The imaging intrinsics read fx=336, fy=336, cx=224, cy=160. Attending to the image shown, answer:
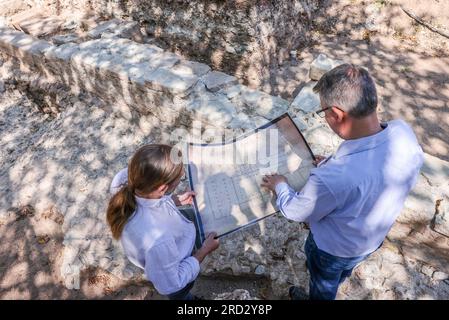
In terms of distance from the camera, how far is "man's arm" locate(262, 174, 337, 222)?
158 cm

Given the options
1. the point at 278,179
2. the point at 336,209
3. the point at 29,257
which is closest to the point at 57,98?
the point at 29,257

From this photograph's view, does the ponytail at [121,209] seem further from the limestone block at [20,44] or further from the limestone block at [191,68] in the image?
the limestone block at [20,44]

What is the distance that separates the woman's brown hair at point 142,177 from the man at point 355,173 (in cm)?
57

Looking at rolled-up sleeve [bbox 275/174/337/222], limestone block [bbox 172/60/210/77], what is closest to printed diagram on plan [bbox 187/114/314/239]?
rolled-up sleeve [bbox 275/174/337/222]

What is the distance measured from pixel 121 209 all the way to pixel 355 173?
1173 mm

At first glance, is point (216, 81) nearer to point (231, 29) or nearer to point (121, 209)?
point (231, 29)

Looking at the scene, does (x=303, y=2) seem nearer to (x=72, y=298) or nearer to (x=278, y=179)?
(x=278, y=179)

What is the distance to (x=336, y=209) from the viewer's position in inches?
67.1

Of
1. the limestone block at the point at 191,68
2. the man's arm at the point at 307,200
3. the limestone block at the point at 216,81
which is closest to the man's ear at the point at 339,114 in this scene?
the man's arm at the point at 307,200

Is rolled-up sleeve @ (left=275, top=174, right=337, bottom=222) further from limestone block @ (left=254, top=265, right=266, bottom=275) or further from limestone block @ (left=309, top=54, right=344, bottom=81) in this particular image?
limestone block @ (left=309, top=54, right=344, bottom=81)

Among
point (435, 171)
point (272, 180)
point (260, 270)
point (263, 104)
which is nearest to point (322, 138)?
point (263, 104)

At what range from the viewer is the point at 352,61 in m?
4.69

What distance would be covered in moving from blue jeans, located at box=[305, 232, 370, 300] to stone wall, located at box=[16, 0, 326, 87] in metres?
2.88
